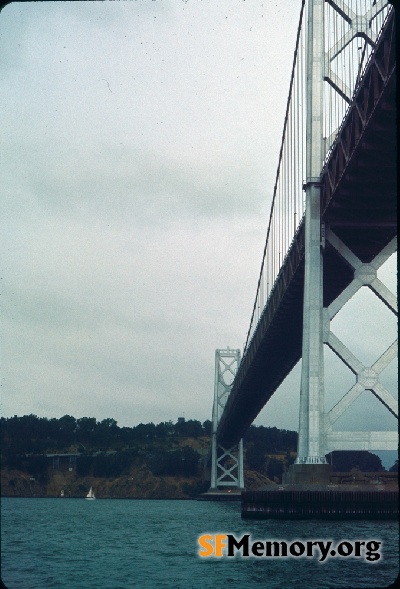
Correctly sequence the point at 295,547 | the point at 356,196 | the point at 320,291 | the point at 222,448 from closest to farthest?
the point at 295,547 < the point at 356,196 < the point at 320,291 < the point at 222,448

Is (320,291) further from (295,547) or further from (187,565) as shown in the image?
(295,547)

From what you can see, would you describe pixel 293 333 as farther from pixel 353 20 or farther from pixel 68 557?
pixel 68 557

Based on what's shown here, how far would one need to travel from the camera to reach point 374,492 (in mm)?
22125

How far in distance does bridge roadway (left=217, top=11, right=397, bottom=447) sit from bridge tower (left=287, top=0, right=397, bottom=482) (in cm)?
58

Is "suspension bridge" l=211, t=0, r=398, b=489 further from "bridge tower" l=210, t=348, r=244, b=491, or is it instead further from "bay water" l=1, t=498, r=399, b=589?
"bridge tower" l=210, t=348, r=244, b=491

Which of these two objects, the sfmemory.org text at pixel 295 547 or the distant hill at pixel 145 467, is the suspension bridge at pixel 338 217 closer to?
the sfmemory.org text at pixel 295 547

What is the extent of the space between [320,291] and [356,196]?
268 centimetres

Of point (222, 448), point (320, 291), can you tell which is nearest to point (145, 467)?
point (222, 448)

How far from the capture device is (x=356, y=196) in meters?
23.8

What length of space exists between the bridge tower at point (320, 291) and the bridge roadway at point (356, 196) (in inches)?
22.9

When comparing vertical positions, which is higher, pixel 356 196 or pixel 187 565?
pixel 356 196

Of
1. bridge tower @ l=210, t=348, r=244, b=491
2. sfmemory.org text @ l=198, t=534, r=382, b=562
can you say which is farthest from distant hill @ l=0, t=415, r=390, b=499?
sfmemory.org text @ l=198, t=534, r=382, b=562

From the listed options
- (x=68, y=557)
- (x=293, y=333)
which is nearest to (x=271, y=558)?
(x=68, y=557)

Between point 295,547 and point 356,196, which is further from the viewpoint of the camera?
Answer: point 356,196
